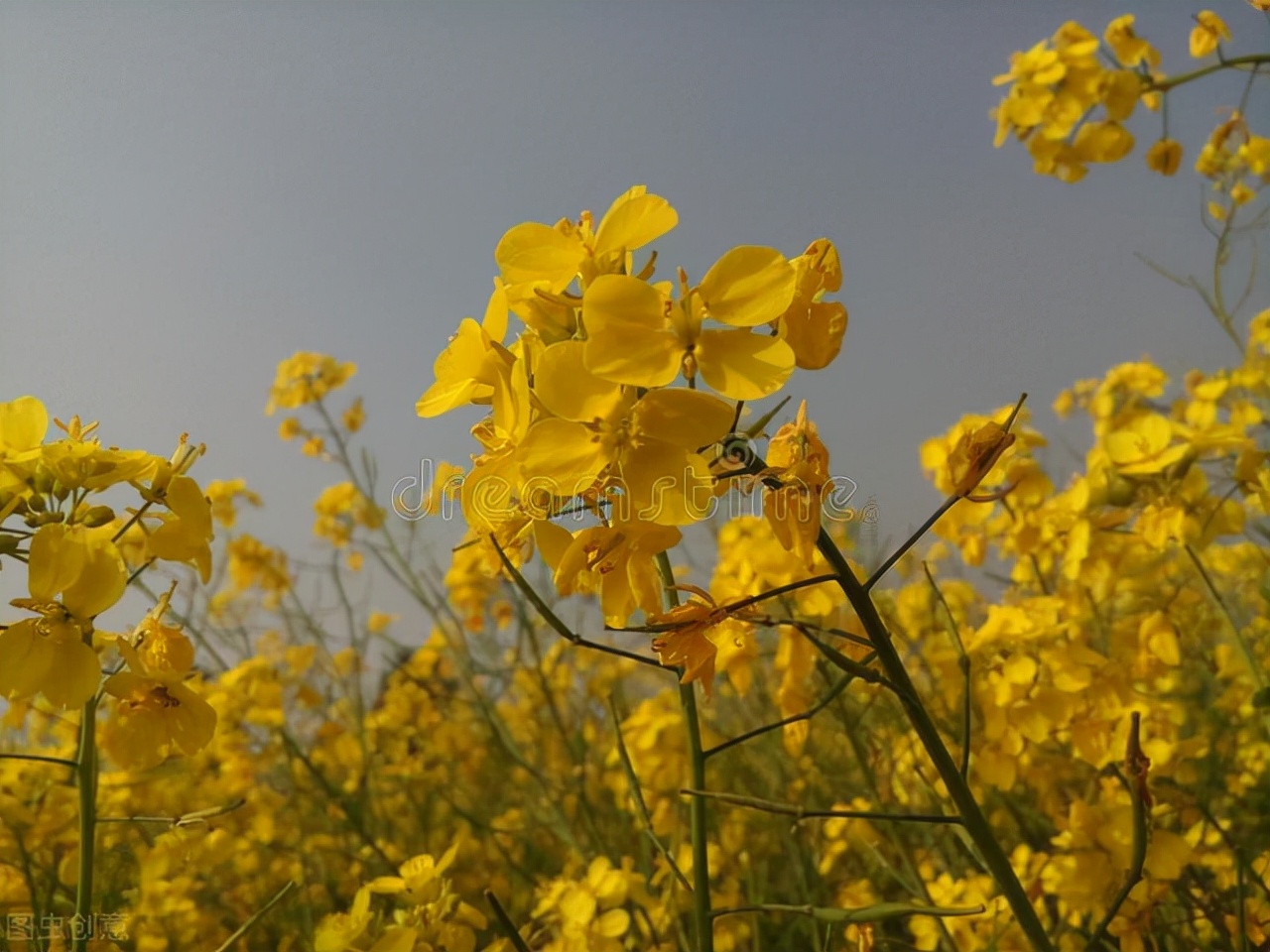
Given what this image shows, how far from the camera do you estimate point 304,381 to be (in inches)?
94.6

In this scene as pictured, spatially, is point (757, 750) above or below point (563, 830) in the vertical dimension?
above

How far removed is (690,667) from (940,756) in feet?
0.58

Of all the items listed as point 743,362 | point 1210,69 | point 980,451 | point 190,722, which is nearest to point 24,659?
point 190,722

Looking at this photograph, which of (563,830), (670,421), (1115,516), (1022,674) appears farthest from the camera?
(563,830)

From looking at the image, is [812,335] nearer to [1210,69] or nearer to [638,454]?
[638,454]

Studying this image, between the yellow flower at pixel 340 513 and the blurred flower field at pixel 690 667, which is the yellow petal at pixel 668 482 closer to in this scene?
the blurred flower field at pixel 690 667

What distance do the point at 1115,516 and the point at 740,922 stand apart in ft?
3.13

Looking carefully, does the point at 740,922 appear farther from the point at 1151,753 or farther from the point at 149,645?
the point at 149,645

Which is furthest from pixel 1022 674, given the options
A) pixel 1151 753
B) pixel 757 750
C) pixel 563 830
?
pixel 757 750

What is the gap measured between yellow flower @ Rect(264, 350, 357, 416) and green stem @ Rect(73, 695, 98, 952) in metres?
1.80

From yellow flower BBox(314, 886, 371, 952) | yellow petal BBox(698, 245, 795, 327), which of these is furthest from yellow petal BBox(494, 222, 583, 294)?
yellow flower BBox(314, 886, 371, 952)

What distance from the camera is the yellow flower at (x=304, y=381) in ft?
7.81

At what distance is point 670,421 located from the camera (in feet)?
1.60

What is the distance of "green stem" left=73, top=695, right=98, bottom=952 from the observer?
64 cm
